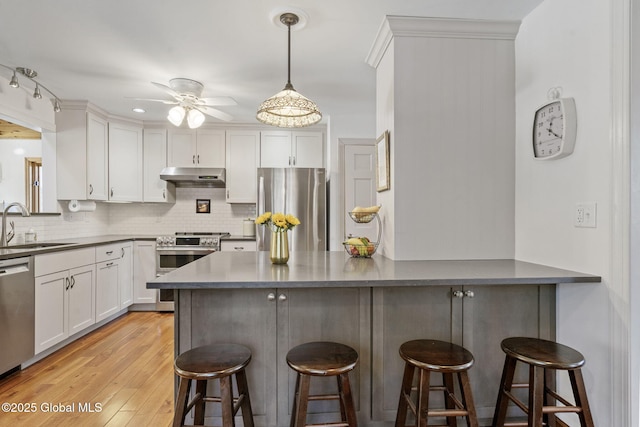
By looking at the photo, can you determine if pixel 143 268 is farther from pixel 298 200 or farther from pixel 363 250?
pixel 363 250

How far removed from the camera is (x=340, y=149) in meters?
4.03

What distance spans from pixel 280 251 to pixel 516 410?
1.56 m

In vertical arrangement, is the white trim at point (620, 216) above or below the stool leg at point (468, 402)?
above

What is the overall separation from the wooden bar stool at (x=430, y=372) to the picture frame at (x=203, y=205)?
3.71 m

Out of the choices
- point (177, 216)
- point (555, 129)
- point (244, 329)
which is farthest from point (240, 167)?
point (555, 129)

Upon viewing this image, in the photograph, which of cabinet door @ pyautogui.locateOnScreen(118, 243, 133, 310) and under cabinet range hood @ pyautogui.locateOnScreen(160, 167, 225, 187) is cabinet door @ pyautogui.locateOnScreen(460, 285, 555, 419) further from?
cabinet door @ pyautogui.locateOnScreen(118, 243, 133, 310)

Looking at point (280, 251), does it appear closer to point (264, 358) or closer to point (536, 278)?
point (264, 358)

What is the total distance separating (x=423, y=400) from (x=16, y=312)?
282cm

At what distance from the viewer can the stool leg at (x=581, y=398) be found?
4.41ft

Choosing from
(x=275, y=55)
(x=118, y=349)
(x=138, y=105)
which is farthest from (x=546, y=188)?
(x=138, y=105)

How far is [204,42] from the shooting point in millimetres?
2348

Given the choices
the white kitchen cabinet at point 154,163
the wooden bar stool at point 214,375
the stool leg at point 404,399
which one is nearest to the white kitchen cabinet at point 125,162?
the white kitchen cabinet at point 154,163

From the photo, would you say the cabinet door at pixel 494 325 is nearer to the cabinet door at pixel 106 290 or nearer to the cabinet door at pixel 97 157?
the cabinet door at pixel 106 290

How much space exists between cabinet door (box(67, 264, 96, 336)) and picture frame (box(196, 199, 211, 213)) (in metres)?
1.54
